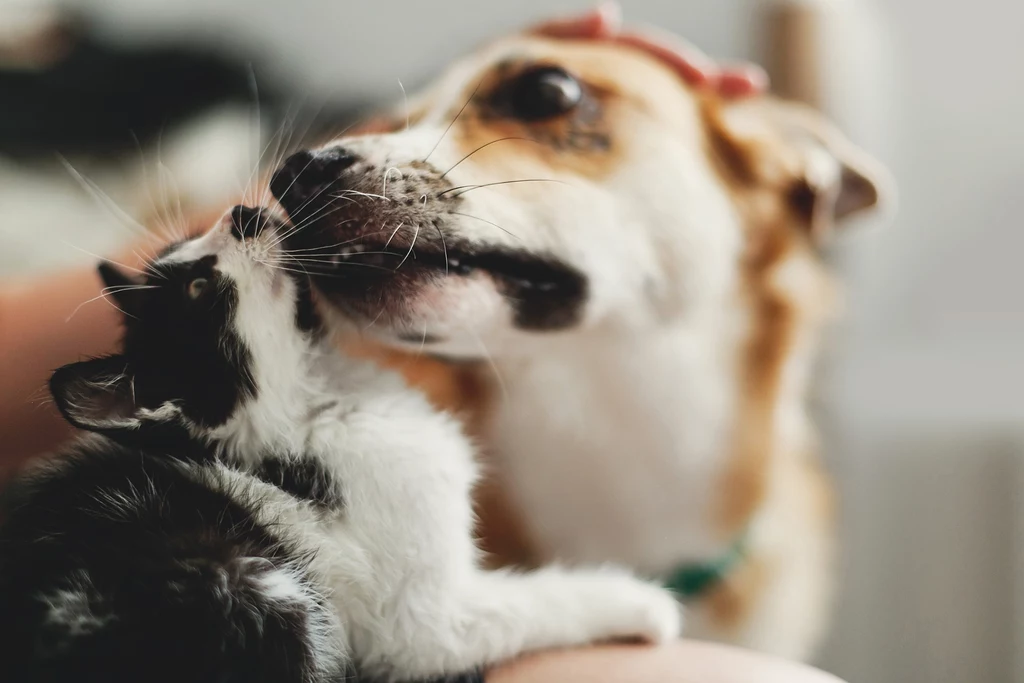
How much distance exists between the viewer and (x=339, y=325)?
2.08 feet

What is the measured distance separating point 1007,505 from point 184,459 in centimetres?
113

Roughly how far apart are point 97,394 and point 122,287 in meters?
0.08

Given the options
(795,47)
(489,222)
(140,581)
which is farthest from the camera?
(795,47)

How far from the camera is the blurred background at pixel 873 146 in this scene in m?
0.84

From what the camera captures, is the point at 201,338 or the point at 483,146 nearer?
the point at 201,338

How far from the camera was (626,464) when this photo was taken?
89 cm

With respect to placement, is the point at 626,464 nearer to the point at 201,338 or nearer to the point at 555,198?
the point at 555,198

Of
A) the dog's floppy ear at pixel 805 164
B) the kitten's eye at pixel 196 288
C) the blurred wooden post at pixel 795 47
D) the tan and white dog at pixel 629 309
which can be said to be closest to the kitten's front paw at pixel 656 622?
the tan and white dog at pixel 629 309

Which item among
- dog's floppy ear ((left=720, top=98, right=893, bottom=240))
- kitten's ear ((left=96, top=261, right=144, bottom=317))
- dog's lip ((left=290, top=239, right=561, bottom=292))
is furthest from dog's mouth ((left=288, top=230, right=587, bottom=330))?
dog's floppy ear ((left=720, top=98, right=893, bottom=240))

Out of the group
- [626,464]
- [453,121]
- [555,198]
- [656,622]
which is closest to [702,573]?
[626,464]

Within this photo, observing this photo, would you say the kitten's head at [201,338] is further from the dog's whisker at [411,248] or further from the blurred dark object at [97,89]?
the blurred dark object at [97,89]

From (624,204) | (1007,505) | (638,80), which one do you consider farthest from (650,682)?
(1007,505)

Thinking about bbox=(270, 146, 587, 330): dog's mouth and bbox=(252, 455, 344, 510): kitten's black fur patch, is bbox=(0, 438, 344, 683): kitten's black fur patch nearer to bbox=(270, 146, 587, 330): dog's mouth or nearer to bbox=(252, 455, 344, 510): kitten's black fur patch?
bbox=(252, 455, 344, 510): kitten's black fur patch

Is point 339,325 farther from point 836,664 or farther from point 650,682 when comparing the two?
point 836,664
